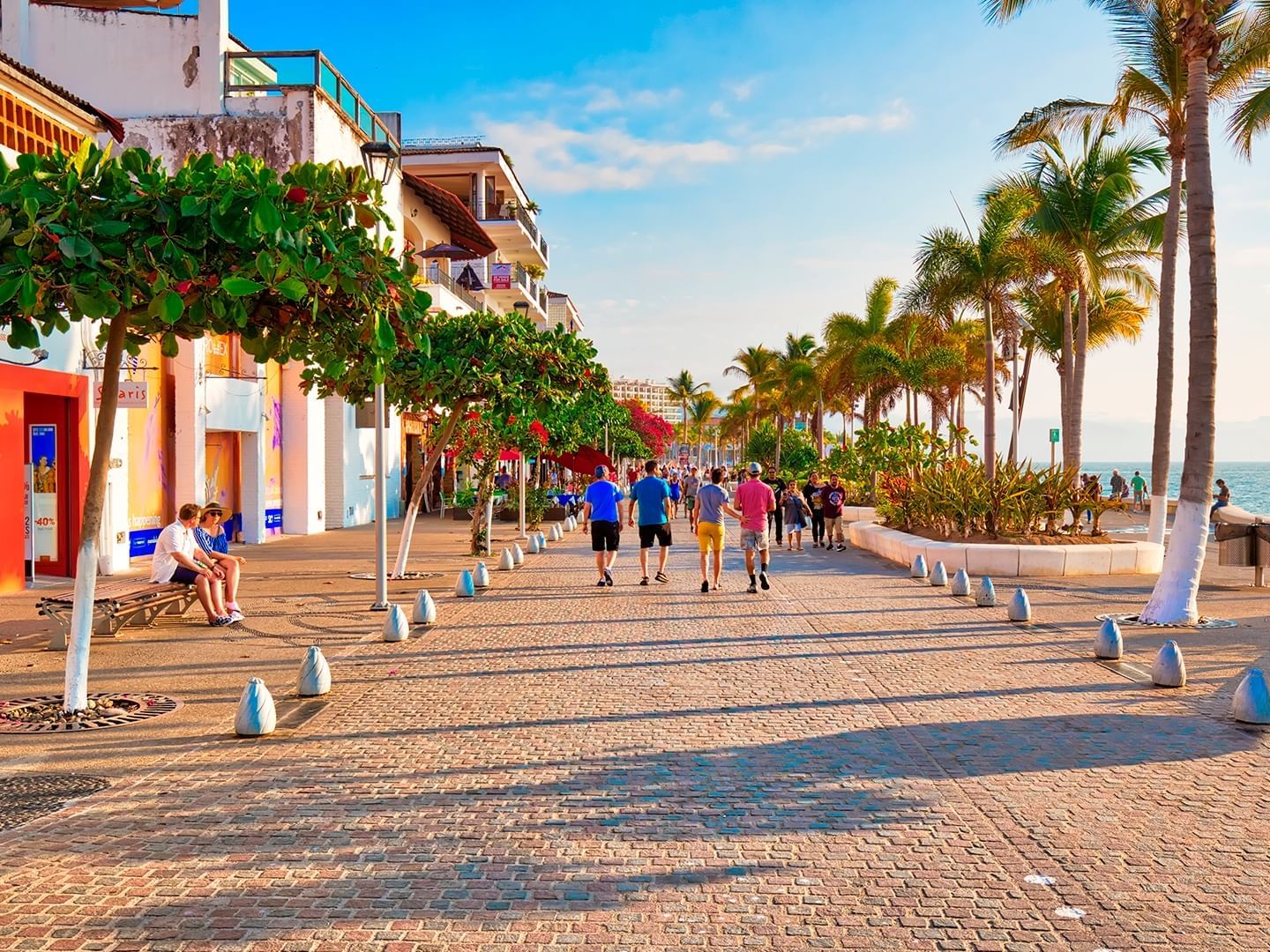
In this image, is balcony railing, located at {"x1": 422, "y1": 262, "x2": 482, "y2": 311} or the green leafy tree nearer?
the green leafy tree

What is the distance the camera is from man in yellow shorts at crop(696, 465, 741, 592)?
1577 cm

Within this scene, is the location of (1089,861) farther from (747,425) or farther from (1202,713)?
(747,425)

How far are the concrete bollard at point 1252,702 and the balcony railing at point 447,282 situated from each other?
98.6 feet

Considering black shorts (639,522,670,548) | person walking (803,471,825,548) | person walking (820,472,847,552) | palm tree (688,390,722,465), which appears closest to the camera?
black shorts (639,522,670,548)

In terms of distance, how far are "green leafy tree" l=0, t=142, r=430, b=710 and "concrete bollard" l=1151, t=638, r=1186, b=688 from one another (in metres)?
6.52

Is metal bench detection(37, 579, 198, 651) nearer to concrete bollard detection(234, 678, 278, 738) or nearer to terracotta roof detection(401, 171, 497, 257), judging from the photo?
concrete bollard detection(234, 678, 278, 738)

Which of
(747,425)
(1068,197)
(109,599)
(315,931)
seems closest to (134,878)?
(315,931)

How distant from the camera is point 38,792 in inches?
236

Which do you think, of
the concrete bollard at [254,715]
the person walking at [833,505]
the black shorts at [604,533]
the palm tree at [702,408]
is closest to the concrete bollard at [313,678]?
the concrete bollard at [254,715]

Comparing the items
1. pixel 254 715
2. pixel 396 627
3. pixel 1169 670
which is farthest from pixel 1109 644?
pixel 254 715

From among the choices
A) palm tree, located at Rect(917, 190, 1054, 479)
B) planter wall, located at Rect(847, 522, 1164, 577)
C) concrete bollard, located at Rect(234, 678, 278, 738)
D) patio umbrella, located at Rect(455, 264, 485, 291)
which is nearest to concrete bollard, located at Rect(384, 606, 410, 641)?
concrete bollard, located at Rect(234, 678, 278, 738)

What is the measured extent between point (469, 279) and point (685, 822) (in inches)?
1521

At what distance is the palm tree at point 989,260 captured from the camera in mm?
25781

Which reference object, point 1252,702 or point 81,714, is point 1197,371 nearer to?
point 1252,702
